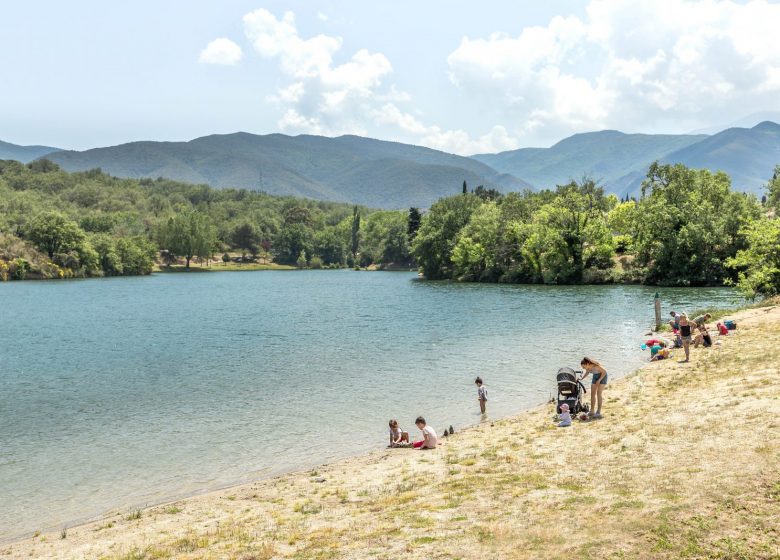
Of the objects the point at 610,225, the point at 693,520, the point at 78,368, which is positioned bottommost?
the point at 78,368

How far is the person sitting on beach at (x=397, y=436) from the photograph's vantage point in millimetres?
21531

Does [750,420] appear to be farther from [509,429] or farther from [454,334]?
[454,334]

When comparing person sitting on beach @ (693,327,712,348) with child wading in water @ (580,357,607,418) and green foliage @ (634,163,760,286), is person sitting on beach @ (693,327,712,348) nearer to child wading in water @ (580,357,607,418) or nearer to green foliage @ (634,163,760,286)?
child wading in water @ (580,357,607,418)

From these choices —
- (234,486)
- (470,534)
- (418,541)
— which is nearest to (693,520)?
(470,534)

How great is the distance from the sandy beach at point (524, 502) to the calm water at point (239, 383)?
2.97 metres

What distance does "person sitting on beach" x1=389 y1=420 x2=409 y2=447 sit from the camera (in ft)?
70.6

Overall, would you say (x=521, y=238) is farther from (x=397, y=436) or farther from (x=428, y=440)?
(x=428, y=440)

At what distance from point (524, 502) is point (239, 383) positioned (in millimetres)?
22704

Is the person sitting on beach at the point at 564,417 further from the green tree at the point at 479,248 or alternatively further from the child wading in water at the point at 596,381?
the green tree at the point at 479,248

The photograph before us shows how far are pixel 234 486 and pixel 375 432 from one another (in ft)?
22.6

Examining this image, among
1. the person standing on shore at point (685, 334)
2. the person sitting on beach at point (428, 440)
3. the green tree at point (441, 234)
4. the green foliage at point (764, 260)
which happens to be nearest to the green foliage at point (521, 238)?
the green tree at point (441, 234)

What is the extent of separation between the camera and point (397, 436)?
21797 millimetres

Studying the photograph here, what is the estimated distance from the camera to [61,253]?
6171 inches

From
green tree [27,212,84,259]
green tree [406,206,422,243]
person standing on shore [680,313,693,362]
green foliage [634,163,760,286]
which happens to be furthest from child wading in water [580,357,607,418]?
green tree [27,212,84,259]
